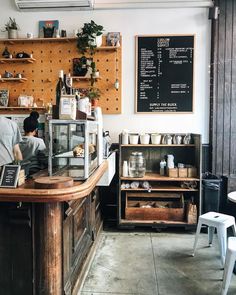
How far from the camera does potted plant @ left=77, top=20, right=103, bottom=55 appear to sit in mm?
4285

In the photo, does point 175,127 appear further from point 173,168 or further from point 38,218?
point 38,218

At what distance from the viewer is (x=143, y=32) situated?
447 cm

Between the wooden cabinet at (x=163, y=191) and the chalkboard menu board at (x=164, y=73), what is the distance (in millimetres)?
567

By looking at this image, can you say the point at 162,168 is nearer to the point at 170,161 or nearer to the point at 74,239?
the point at 170,161

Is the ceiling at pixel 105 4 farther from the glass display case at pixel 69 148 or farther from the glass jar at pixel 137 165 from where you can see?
the glass display case at pixel 69 148

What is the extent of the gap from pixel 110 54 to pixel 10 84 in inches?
59.3

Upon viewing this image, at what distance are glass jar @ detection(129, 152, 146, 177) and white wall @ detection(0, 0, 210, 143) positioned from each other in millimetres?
417

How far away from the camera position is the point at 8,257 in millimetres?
2109

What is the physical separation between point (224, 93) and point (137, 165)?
60.9 inches

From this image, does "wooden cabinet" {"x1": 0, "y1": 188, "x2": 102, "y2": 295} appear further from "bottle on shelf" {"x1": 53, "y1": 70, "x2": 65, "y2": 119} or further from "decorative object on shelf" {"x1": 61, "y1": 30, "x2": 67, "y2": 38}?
"decorative object on shelf" {"x1": 61, "y1": 30, "x2": 67, "y2": 38}

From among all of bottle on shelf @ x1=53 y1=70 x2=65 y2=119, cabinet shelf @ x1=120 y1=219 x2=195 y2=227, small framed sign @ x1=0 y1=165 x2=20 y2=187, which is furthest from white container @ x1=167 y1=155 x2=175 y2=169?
small framed sign @ x1=0 y1=165 x2=20 y2=187

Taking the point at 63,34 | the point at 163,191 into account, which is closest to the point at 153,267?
the point at 163,191

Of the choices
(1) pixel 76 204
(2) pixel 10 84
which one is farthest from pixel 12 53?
(1) pixel 76 204

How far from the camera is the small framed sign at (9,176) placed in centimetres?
202
